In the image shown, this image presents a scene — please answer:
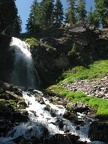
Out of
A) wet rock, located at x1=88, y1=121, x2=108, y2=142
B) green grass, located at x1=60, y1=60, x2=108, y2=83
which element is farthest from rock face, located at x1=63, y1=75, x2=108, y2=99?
wet rock, located at x1=88, y1=121, x2=108, y2=142

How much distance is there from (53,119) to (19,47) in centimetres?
2481

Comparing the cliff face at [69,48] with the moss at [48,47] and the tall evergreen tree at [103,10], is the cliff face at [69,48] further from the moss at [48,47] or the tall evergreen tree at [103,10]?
the tall evergreen tree at [103,10]

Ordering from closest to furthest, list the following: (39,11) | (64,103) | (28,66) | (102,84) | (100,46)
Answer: (64,103) → (102,84) → (28,66) → (100,46) → (39,11)

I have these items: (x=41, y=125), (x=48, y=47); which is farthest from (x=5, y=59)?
(x=41, y=125)

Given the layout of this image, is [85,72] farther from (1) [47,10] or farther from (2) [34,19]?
(2) [34,19]

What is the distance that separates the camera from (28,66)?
44125 mm

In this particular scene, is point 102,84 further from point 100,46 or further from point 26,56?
point 100,46

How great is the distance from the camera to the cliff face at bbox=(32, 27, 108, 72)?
49656 millimetres

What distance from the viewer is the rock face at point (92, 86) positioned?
36.0m

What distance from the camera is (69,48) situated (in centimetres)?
5453

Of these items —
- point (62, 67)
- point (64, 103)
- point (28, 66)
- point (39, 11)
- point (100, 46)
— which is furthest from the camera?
point (39, 11)

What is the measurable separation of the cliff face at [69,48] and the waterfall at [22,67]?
5.98ft

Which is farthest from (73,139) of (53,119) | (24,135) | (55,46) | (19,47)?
(55,46)

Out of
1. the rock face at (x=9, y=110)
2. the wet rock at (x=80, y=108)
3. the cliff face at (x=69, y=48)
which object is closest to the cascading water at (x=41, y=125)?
the rock face at (x=9, y=110)
